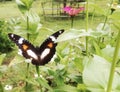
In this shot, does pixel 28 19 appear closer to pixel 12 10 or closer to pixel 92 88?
pixel 92 88

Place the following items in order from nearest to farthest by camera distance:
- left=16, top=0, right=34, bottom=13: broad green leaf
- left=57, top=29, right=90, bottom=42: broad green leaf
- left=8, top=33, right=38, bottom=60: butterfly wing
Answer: left=57, top=29, right=90, bottom=42: broad green leaf
left=8, top=33, right=38, bottom=60: butterfly wing
left=16, top=0, right=34, bottom=13: broad green leaf

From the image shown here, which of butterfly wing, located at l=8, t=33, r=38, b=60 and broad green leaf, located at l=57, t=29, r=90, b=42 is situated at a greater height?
broad green leaf, located at l=57, t=29, r=90, b=42

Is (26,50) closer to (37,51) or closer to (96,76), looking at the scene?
(37,51)

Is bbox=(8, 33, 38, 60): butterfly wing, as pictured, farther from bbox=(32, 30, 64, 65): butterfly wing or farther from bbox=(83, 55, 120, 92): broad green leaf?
bbox=(83, 55, 120, 92): broad green leaf

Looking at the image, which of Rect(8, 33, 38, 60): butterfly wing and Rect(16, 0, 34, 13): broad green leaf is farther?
Rect(16, 0, 34, 13): broad green leaf

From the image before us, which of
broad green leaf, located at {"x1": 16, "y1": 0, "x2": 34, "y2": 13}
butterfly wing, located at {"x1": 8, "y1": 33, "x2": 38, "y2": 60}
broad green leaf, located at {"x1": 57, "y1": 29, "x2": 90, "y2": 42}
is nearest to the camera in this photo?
broad green leaf, located at {"x1": 57, "y1": 29, "x2": 90, "y2": 42}

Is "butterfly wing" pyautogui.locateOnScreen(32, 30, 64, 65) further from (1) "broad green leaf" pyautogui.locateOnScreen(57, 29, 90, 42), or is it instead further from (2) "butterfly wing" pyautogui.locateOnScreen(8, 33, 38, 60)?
(1) "broad green leaf" pyautogui.locateOnScreen(57, 29, 90, 42)

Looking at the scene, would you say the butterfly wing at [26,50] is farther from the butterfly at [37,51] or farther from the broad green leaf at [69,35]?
the broad green leaf at [69,35]

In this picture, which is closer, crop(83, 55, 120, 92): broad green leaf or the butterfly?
crop(83, 55, 120, 92): broad green leaf

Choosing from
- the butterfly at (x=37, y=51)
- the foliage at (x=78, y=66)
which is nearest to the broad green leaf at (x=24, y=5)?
the foliage at (x=78, y=66)

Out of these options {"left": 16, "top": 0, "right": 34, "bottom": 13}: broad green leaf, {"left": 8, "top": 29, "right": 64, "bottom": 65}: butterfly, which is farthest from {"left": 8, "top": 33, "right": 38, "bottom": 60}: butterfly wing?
{"left": 16, "top": 0, "right": 34, "bottom": 13}: broad green leaf

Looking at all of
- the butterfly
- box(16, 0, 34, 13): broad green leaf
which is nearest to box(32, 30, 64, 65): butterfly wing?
the butterfly
